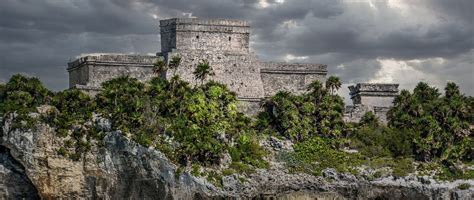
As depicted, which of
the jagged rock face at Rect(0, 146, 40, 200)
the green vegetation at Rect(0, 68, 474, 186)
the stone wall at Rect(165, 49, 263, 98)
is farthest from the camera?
the stone wall at Rect(165, 49, 263, 98)

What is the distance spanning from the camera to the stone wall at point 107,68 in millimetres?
85312

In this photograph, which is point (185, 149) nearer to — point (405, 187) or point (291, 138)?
point (291, 138)

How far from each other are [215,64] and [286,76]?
20.5ft

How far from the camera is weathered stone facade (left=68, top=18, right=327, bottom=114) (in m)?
86.4

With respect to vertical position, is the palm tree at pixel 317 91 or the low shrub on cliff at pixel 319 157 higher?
the palm tree at pixel 317 91

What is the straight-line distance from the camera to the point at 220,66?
89.2m

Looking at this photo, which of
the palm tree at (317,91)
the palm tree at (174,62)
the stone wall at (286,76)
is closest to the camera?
Result: the palm tree at (174,62)

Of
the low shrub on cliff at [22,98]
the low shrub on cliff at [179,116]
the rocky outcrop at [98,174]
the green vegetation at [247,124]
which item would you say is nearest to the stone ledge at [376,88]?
the green vegetation at [247,124]

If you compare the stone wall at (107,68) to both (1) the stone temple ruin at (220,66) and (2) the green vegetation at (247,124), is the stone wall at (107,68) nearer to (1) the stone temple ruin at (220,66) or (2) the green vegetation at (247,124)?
(1) the stone temple ruin at (220,66)

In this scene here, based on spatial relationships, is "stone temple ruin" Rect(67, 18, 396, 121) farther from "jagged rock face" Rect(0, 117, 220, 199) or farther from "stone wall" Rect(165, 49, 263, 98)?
"jagged rock face" Rect(0, 117, 220, 199)

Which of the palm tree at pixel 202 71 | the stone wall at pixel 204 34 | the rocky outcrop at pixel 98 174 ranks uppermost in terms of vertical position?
the stone wall at pixel 204 34

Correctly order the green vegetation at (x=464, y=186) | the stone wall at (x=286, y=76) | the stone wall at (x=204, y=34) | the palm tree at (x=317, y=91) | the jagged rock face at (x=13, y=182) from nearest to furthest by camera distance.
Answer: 1. the jagged rock face at (x=13, y=182)
2. the green vegetation at (x=464, y=186)
3. the palm tree at (x=317, y=91)
4. the stone wall at (x=204, y=34)
5. the stone wall at (x=286, y=76)

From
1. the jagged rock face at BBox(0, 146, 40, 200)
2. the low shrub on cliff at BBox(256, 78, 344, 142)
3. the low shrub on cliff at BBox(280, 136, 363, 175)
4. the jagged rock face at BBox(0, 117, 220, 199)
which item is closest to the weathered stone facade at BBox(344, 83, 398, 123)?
the low shrub on cliff at BBox(256, 78, 344, 142)

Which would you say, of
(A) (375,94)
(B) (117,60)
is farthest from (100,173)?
(A) (375,94)
